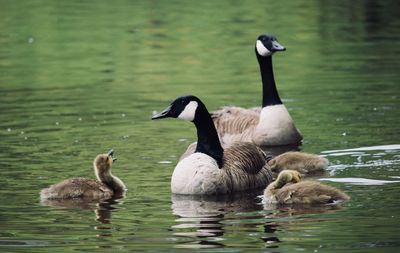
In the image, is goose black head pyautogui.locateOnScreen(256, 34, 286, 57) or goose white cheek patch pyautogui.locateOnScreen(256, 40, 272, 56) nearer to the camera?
goose black head pyautogui.locateOnScreen(256, 34, 286, 57)

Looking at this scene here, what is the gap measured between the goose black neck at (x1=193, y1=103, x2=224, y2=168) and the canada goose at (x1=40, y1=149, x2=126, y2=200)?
112 centimetres

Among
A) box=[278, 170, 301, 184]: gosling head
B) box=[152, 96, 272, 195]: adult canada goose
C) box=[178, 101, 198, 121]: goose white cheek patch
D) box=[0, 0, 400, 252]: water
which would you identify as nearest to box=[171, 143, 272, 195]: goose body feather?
box=[152, 96, 272, 195]: adult canada goose

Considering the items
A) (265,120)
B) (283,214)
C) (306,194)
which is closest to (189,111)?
(306,194)

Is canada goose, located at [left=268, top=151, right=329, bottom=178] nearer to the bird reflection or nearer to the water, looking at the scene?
the water

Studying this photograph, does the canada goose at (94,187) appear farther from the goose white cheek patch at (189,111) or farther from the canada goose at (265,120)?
the canada goose at (265,120)

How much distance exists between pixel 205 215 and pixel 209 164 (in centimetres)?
147

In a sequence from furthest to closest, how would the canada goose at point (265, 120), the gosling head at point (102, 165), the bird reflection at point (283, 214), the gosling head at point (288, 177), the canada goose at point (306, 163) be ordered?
the canada goose at point (265, 120) < the canada goose at point (306, 163) < the gosling head at point (102, 165) < the gosling head at point (288, 177) < the bird reflection at point (283, 214)

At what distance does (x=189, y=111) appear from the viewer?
15406 millimetres

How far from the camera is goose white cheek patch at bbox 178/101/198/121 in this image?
15.4 m

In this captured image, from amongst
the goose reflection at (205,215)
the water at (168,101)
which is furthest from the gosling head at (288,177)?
the water at (168,101)

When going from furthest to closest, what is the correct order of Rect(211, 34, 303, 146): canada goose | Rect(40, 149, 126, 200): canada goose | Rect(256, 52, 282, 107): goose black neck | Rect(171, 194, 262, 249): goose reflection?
Rect(256, 52, 282, 107): goose black neck < Rect(211, 34, 303, 146): canada goose < Rect(40, 149, 126, 200): canada goose < Rect(171, 194, 262, 249): goose reflection

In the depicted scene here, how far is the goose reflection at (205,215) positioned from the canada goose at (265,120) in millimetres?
3890

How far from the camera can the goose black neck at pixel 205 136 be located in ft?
50.7

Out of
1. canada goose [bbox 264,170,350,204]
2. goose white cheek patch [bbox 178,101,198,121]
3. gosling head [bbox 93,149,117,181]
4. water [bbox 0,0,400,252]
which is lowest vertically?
water [bbox 0,0,400,252]
